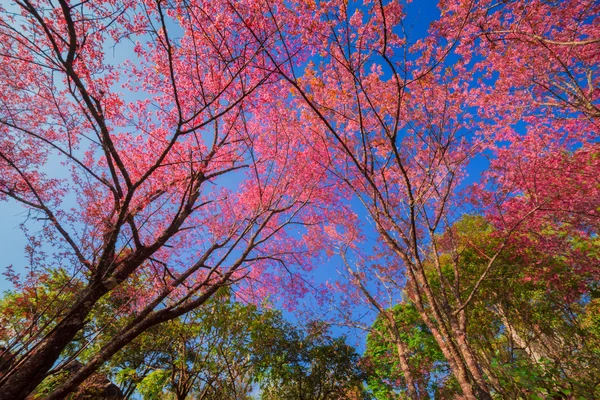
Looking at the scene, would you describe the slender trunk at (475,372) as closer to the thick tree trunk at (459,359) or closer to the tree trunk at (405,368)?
Result: the thick tree trunk at (459,359)

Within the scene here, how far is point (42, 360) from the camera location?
13.4 feet

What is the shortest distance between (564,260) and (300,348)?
8777mm

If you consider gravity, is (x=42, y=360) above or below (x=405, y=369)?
below

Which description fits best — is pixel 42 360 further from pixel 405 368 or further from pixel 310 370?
pixel 405 368

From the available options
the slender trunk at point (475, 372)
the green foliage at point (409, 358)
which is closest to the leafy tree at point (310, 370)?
the green foliage at point (409, 358)

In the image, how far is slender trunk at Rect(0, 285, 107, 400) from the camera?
3.62 metres

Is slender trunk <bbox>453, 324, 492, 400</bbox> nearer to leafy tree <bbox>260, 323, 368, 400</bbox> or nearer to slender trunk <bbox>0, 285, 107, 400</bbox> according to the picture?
leafy tree <bbox>260, 323, 368, 400</bbox>

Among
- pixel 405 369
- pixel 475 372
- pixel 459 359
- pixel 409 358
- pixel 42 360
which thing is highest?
pixel 409 358

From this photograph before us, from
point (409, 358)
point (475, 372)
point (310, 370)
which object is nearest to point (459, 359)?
point (475, 372)

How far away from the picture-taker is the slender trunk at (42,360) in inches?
142

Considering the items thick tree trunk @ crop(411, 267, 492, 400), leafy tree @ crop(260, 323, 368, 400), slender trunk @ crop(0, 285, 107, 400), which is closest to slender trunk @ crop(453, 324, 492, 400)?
thick tree trunk @ crop(411, 267, 492, 400)

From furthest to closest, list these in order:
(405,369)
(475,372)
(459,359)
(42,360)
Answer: (405,369) < (42,360) < (475,372) < (459,359)

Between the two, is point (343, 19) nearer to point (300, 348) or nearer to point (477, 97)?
point (477, 97)

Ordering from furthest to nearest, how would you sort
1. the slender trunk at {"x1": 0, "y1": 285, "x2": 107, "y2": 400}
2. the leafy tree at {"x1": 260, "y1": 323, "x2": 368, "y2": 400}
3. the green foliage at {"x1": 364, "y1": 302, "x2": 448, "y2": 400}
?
the green foliage at {"x1": 364, "y1": 302, "x2": 448, "y2": 400}
the leafy tree at {"x1": 260, "y1": 323, "x2": 368, "y2": 400}
the slender trunk at {"x1": 0, "y1": 285, "x2": 107, "y2": 400}
